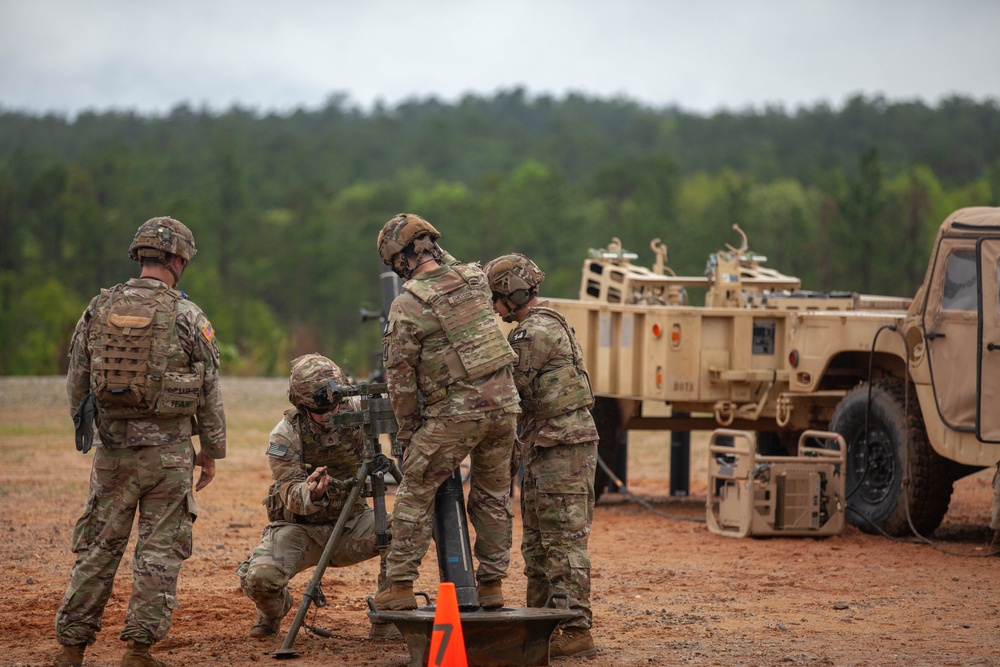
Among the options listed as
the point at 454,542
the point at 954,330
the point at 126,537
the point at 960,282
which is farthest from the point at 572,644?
the point at 960,282

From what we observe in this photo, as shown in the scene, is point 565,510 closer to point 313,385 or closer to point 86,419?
point 313,385

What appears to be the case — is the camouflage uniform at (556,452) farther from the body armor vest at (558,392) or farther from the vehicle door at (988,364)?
the vehicle door at (988,364)

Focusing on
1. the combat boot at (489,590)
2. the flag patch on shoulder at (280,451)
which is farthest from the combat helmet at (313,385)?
the combat boot at (489,590)

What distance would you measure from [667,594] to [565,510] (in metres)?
2.10

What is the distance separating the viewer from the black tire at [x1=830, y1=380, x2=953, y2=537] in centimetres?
995

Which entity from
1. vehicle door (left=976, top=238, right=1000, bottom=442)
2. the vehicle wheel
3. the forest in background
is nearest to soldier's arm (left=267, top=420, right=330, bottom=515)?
vehicle door (left=976, top=238, right=1000, bottom=442)

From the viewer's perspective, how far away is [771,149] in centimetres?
9794

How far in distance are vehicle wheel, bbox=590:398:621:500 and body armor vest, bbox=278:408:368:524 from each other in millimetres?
5419

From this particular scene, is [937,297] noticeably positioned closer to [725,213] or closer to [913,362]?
[913,362]

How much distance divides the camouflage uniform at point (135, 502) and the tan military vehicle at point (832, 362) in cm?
557

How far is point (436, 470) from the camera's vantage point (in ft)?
20.3

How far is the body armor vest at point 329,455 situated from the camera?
22.5 ft

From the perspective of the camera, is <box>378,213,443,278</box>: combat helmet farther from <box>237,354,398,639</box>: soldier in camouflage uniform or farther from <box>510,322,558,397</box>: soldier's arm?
<box>237,354,398,639</box>: soldier in camouflage uniform

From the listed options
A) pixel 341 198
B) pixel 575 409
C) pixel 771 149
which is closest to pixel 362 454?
pixel 575 409
